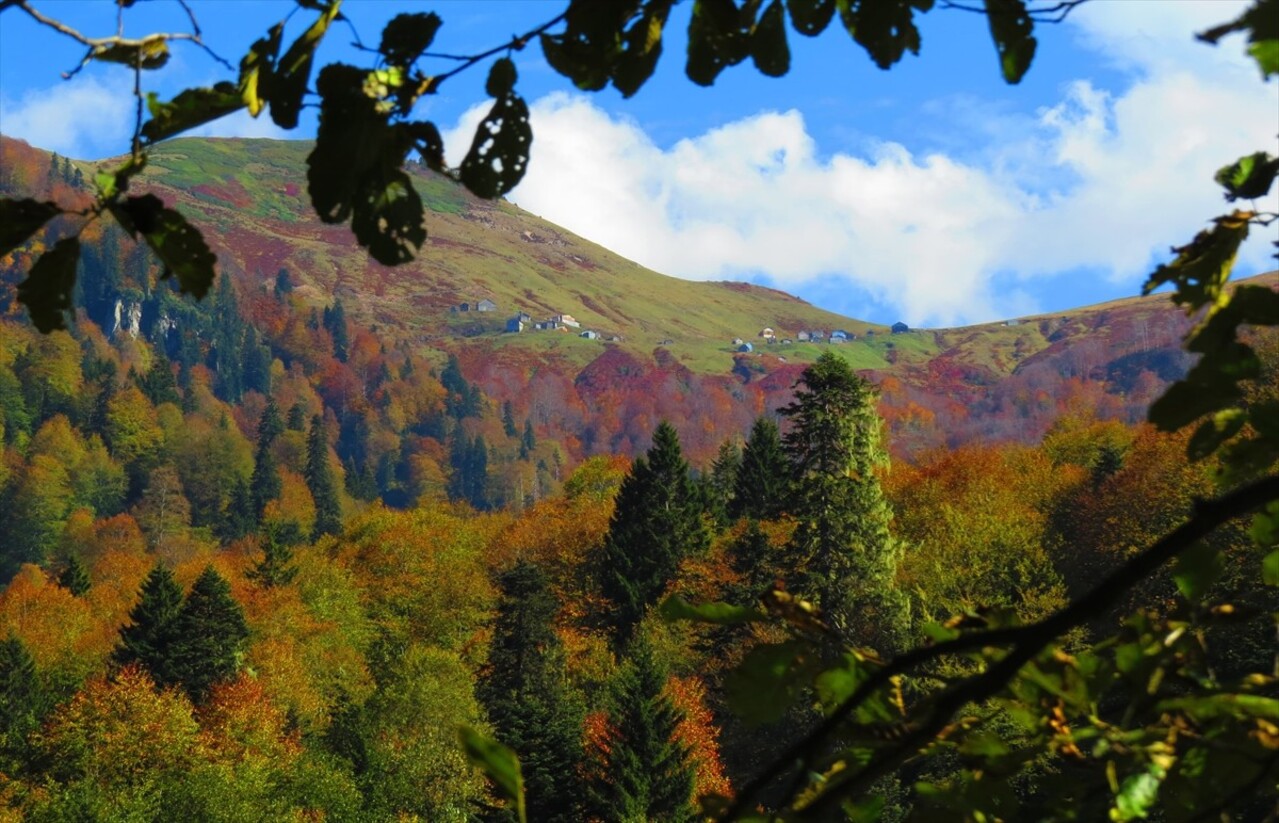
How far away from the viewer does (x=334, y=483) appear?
113m

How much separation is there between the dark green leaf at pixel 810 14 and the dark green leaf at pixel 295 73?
0.47 metres

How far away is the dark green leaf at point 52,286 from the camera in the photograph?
54.6 inches

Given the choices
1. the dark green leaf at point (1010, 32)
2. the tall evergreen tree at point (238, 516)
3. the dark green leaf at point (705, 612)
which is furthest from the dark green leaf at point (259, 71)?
the tall evergreen tree at point (238, 516)

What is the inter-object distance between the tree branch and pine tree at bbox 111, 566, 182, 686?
44.8m

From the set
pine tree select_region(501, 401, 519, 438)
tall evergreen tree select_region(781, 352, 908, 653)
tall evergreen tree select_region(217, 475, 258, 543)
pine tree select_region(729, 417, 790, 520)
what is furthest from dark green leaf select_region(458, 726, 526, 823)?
pine tree select_region(501, 401, 519, 438)

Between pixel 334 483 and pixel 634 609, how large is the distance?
70.9 metres

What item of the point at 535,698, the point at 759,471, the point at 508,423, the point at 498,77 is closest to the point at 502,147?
the point at 498,77

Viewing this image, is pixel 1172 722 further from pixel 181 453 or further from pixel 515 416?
pixel 515 416

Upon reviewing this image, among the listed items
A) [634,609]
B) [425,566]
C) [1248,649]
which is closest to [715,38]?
[1248,649]

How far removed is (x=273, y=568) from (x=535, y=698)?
3317cm

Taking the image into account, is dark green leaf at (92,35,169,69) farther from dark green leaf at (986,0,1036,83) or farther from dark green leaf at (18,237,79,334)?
dark green leaf at (986,0,1036,83)

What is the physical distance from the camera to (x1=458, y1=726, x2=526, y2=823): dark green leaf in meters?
1.22

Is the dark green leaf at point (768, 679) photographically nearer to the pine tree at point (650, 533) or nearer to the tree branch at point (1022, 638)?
the tree branch at point (1022, 638)

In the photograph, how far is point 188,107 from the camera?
140 centimetres
